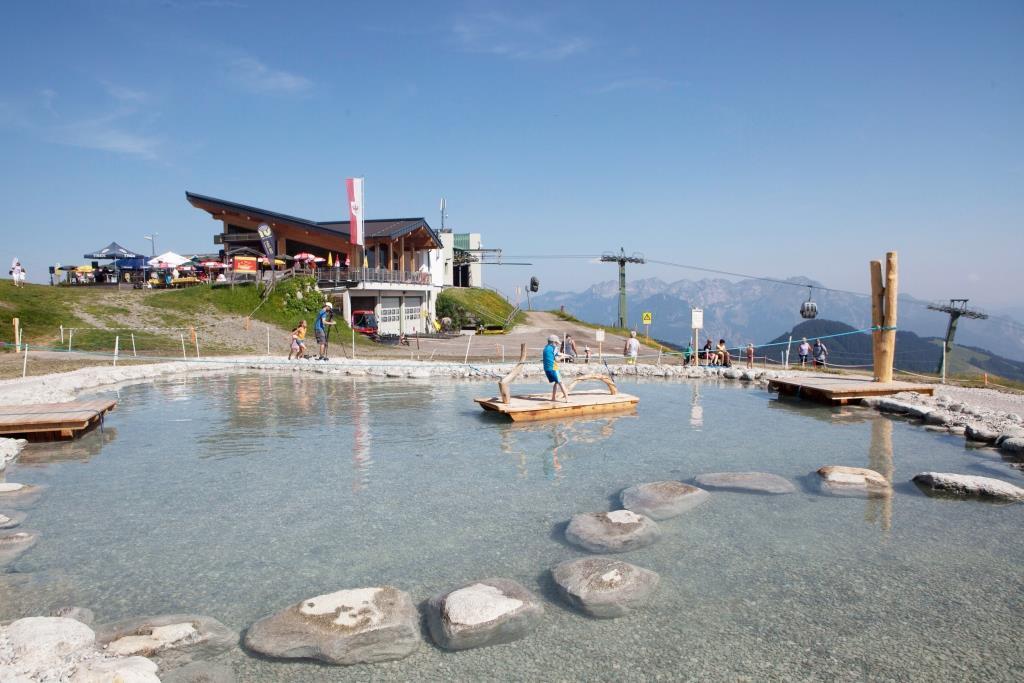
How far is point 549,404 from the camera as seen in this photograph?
57.9 feet

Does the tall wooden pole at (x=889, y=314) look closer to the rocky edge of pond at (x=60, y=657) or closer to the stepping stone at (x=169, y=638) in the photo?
the stepping stone at (x=169, y=638)

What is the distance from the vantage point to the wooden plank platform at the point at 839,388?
66.5 ft

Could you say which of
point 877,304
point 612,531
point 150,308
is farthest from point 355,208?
point 612,531

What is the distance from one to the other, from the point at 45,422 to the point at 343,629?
1175 cm

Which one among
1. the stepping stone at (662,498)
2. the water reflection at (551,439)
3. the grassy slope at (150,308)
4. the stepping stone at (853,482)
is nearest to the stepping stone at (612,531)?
the stepping stone at (662,498)

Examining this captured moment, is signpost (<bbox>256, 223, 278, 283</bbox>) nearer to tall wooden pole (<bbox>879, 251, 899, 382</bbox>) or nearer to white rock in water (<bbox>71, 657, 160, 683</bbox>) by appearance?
tall wooden pole (<bbox>879, 251, 899, 382</bbox>)

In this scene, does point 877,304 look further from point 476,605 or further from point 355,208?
point 355,208

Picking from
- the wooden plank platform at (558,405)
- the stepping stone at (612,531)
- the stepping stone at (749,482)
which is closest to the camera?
the stepping stone at (612,531)

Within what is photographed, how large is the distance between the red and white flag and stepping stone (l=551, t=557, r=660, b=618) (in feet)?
118

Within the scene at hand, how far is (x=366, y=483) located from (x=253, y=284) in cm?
3355

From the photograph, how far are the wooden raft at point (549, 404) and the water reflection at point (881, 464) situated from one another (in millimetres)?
6421

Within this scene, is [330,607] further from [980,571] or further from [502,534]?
[980,571]

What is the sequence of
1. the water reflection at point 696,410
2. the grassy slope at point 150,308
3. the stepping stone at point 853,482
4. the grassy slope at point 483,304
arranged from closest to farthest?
1. the stepping stone at point 853,482
2. the water reflection at point 696,410
3. the grassy slope at point 150,308
4. the grassy slope at point 483,304

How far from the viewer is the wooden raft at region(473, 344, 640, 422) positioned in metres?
17.2
